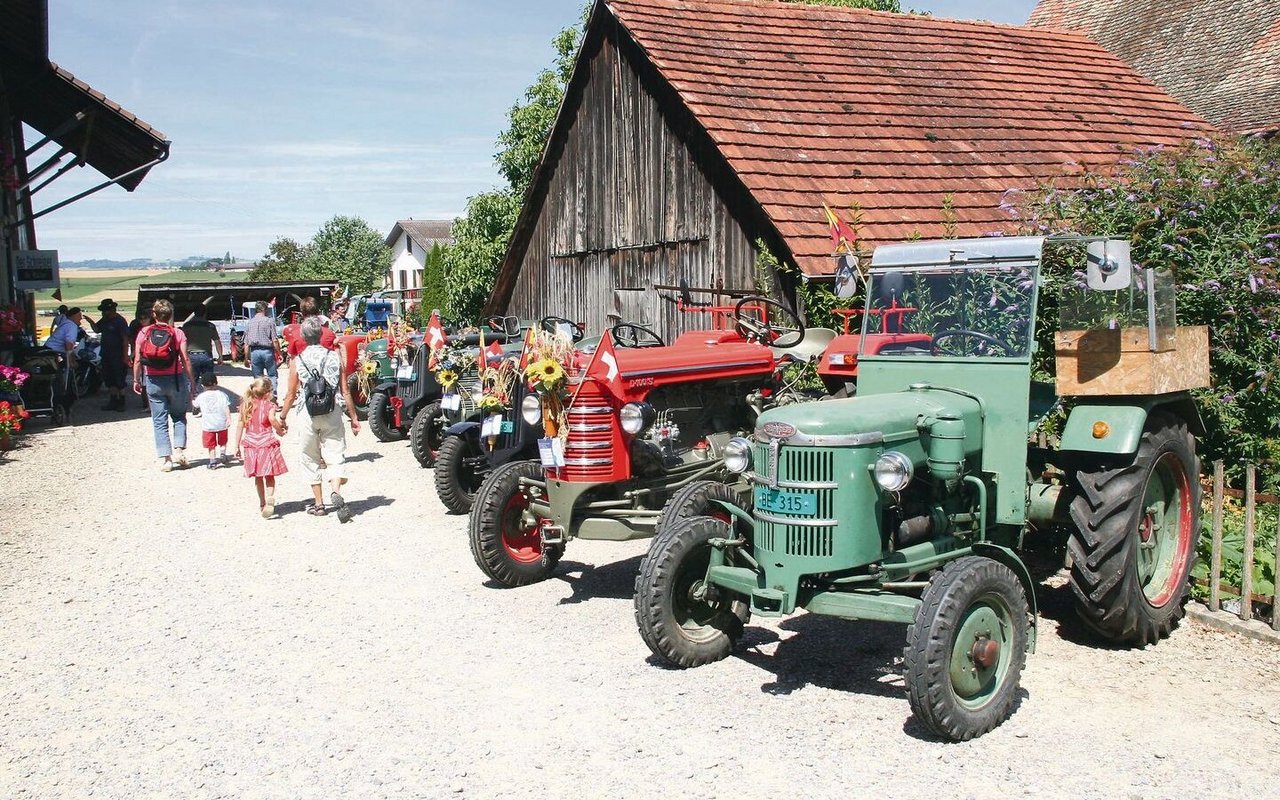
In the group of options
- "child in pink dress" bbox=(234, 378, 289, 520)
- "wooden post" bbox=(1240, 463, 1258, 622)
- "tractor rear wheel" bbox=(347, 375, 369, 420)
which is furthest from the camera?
"tractor rear wheel" bbox=(347, 375, 369, 420)

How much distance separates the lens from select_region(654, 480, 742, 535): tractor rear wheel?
587 centimetres

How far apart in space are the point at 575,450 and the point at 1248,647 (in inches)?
152

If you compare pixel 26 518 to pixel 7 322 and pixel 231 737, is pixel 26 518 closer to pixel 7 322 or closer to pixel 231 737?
pixel 231 737

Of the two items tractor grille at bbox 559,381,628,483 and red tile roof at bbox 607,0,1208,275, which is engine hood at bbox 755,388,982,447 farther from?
red tile roof at bbox 607,0,1208,275

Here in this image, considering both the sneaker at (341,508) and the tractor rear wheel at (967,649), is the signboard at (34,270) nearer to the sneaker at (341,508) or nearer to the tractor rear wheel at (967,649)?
the sneaker at (341,508)

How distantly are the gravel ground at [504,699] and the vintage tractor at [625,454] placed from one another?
0.44 meters

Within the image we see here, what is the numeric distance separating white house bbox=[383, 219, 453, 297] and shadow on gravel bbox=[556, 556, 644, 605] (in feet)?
218

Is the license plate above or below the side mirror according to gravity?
below

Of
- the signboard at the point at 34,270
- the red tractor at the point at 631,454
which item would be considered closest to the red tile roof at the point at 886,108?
the red tractor at the point at 631,454

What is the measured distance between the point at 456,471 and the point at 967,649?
17.9 feet

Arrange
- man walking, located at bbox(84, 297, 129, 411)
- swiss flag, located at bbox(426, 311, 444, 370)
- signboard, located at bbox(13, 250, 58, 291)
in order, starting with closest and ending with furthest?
swiss flag, located at bbox(426, 311, 444, 370) → man walking, located at bbox(84, 297, 129, 411) → signboard, located at bbox(13, 250, 58, 291)

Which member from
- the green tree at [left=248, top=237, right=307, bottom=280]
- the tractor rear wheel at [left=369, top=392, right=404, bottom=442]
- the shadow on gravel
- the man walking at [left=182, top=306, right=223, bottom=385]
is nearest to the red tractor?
the shadow on gravel

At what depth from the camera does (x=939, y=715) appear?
430 cm

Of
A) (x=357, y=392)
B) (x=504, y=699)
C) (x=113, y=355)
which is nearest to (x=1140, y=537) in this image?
(x=504, y=699)
